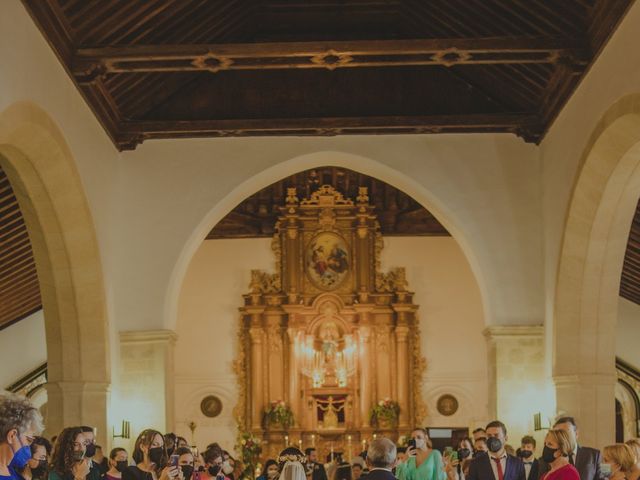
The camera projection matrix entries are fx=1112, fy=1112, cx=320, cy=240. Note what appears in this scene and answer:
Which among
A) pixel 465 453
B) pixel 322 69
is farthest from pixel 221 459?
pixel 322 69

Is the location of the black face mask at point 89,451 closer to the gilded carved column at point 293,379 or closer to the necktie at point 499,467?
the necktie at point 499,467

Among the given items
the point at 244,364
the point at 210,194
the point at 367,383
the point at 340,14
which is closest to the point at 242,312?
the point at 244,364

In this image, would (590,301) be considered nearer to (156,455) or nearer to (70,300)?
(70,300)

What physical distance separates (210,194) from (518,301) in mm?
4267

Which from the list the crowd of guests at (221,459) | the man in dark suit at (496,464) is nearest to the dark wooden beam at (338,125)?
the crowd of guests at (221,459)

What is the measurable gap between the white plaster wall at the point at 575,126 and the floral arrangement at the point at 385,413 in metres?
5.84

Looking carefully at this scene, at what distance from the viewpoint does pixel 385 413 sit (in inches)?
765

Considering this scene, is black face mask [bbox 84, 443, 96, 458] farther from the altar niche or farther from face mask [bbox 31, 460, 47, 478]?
the altar niche

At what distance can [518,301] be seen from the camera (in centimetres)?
1446

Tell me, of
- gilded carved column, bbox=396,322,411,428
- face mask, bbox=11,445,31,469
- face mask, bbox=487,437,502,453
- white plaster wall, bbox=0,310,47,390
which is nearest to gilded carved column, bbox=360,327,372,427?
gilded carved column, bbox=396,322,411,428

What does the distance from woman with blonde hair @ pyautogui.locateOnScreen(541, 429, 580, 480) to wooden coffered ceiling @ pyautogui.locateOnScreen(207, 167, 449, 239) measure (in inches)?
534

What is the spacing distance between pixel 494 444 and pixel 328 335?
11907 mm

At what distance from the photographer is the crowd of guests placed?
4.40 metres

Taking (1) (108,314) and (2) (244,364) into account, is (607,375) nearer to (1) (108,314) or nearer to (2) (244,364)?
(1) (108,314)
